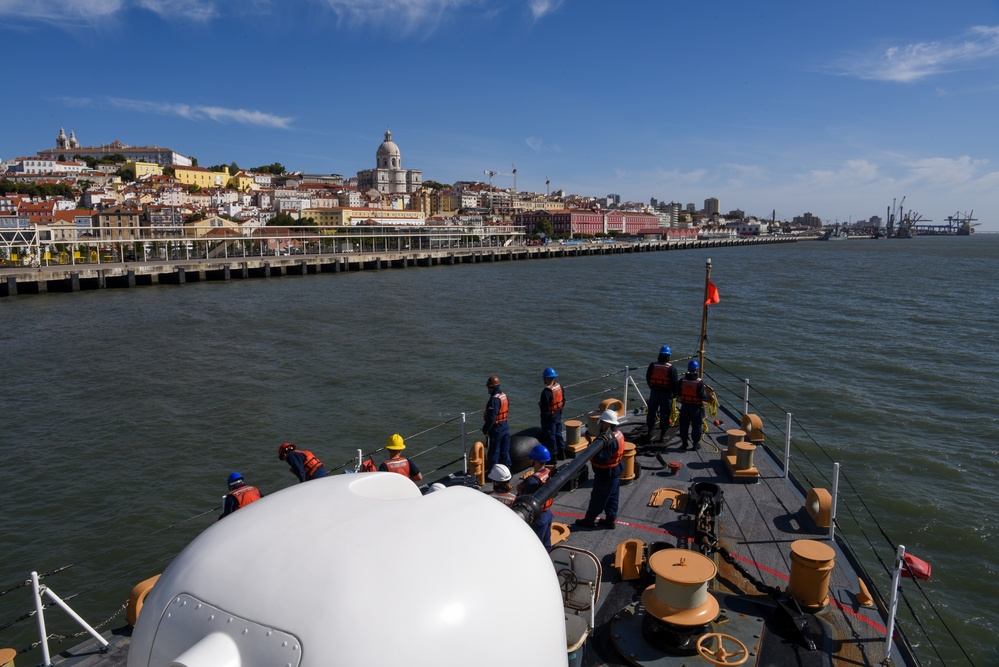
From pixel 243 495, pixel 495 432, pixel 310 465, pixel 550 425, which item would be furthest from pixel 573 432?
pixel 243 495

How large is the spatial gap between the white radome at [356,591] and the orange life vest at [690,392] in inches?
241

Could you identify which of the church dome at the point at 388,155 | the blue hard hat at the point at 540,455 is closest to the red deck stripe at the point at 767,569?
the blue hard hat at the point at 540,455

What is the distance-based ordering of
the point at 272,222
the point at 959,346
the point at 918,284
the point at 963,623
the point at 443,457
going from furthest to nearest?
1. the point at 272,222
2. the point at 918,284
3. the point at 959,346
4. the point at 443,457
5. the point at 963,623

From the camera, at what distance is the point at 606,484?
244 inches

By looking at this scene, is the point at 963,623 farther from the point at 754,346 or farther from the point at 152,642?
the point at 754,346

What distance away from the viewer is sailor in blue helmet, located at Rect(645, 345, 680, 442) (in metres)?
8.61

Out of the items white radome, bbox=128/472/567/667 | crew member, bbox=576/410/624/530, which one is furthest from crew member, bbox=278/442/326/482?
white radome, bbox=128/472/567/667

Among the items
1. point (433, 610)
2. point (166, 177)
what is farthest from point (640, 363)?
point (166, 177)

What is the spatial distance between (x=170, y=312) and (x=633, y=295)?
2953 centimetres

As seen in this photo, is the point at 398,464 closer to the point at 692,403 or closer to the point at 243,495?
the point at 243,495

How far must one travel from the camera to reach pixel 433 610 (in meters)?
2.14

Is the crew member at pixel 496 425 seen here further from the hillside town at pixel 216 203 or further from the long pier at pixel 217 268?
the hillside town at pixel 216 203

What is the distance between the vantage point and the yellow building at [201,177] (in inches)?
5896

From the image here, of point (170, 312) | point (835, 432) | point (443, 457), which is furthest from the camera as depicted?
point (170, 312)
